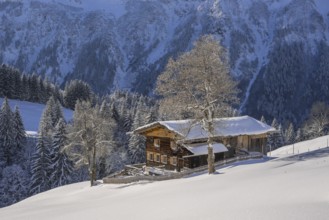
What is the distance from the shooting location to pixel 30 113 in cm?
11619

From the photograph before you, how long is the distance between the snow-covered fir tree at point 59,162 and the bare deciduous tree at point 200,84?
39.9m

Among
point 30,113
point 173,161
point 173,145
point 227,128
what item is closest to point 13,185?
point 173,161

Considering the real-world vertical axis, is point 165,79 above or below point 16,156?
above

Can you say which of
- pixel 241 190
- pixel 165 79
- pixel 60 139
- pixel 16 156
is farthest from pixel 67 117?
pixel 241 190

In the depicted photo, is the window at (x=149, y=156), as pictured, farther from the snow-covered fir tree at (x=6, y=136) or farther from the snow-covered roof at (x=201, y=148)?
the snow-covered fir tree at (x=6, y=136)

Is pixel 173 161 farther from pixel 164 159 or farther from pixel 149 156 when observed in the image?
pixel 149 156

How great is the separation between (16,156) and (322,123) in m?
64.3

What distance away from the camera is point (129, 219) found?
54.3 ft

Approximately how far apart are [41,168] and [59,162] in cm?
310

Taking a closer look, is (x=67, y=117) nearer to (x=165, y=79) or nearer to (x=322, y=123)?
(x=322, y=123)

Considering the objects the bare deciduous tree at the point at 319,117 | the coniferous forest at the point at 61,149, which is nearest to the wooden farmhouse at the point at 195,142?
the coniferous forest at the point at 61,149

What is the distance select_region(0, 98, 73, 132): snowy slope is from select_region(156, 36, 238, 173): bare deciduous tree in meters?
80.3

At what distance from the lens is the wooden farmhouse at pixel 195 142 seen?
4384 centimetres

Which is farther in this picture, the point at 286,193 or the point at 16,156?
the point at 16,156
